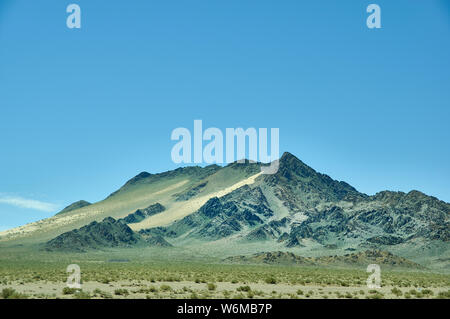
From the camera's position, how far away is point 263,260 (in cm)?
15525

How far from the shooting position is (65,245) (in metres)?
196
